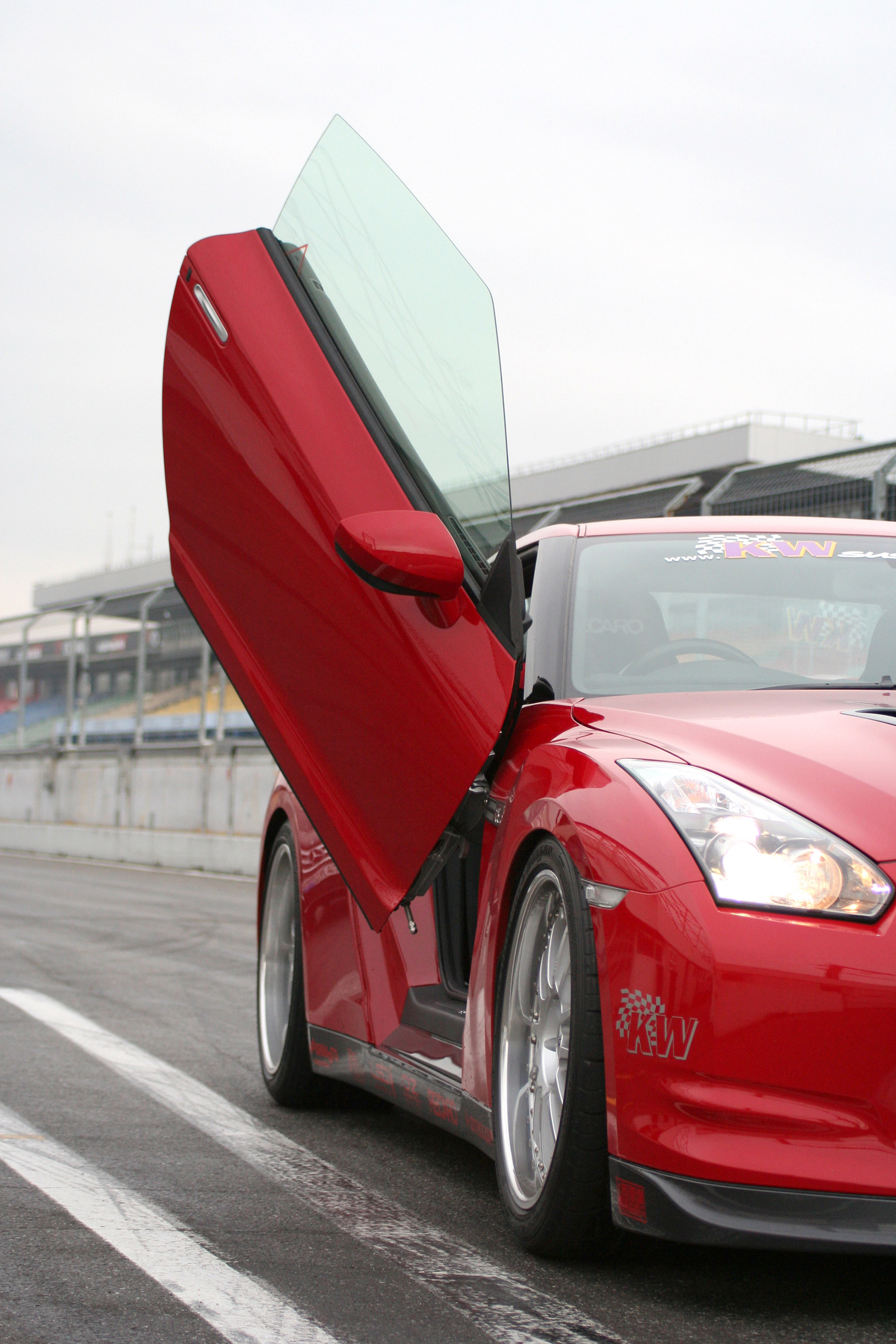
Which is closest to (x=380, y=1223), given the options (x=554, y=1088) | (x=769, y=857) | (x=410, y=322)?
(x=554, y=1088)

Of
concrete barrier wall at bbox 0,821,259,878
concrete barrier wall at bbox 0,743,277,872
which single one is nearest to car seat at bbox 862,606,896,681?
concrete barrier wall at bbox 0,821,259,878

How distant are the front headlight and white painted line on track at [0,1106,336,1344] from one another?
996 millimetres

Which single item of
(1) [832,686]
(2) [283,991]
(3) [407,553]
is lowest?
(2) [283,991]

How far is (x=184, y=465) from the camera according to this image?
4449 mm

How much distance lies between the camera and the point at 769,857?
270 centimetres

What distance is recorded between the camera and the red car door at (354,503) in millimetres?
3586

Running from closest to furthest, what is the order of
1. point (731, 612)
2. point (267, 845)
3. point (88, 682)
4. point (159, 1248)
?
point (159, 1248), point (731, 612), point (267, 845), point (88, 682)

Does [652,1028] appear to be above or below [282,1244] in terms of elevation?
above

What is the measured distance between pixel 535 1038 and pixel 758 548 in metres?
1.56

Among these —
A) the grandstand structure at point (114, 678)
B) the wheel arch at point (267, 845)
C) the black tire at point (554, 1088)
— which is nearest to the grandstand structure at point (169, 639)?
the grandstand structure at point (114, 678)

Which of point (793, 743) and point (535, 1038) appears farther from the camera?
point (535, 1038)

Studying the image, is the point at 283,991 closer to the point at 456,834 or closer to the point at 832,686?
the point at 456,834

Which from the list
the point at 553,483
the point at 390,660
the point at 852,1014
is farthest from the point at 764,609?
the point at 553,483

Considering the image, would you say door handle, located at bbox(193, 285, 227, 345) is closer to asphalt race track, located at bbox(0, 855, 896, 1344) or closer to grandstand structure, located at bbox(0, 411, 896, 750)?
asphalt race track, located at bbox(0, 855, 896, 1344)
